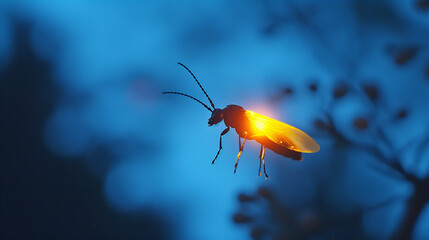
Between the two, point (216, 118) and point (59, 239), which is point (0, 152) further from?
point (216, 118)

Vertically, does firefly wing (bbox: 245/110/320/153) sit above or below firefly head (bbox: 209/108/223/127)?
above

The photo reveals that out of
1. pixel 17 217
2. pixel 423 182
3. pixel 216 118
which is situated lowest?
pixel 17 217

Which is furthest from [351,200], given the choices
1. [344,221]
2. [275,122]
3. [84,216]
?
[84,216]

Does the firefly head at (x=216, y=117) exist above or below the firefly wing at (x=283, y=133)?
below
